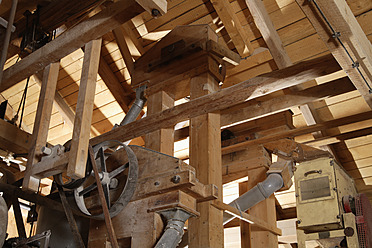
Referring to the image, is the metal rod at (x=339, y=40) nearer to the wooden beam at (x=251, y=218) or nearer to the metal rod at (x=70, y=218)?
the wooden beam at (x=251, y=218)

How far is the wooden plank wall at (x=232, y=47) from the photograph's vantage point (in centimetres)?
469

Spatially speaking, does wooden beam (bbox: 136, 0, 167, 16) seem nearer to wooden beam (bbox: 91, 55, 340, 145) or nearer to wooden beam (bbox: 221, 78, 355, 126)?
wooden beam (bbox: 91, 55, 340, 145)

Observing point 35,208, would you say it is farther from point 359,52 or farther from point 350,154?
point 350,154

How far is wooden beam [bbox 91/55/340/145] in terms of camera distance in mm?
3411

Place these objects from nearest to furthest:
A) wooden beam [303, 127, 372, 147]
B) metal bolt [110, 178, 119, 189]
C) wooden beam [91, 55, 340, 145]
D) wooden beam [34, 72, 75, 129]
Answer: metal bolt [110, 178, 119, 189]
wooden beam [91, 55, 340, 145]
wooden beam [303, 127, 372, 147]
wooden beam [34, 72, 75, 129]

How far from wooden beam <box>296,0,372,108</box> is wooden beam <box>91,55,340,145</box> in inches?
11.2

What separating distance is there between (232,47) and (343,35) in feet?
7.96

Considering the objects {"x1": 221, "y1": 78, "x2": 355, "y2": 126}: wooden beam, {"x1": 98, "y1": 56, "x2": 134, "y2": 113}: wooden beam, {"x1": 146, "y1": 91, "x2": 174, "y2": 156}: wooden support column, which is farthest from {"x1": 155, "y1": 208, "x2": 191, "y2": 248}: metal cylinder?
{"x1": 98, "y1": 56, "x2": 134, "y2": 113}: wooden beam

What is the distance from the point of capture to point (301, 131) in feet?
16.1

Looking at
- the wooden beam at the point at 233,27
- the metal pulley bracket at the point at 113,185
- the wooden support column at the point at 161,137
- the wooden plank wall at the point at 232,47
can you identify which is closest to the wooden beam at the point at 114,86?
the wooden plank wall at the point at 232,47

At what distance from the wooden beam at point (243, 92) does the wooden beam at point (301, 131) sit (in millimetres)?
1430

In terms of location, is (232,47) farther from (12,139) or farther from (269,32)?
(12,139)

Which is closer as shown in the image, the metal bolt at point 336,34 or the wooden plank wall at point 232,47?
the metal bolt at point 336,34

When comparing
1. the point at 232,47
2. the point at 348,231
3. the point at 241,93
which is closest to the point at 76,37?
the point at 241,93
